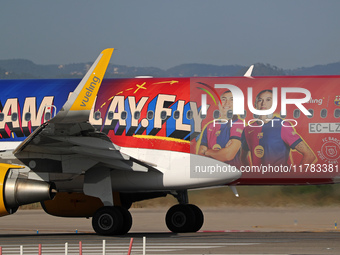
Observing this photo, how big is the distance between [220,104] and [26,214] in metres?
23.7

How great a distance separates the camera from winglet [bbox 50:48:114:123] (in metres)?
20.4

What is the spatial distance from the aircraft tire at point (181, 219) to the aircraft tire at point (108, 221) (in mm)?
3405

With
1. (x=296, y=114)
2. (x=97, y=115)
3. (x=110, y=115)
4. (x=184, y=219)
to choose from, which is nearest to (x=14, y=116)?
(x=97, y=115)

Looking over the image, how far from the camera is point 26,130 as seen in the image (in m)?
25.3

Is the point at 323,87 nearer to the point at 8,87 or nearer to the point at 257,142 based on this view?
the point at 257,142

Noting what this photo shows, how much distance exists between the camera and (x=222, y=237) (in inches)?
959

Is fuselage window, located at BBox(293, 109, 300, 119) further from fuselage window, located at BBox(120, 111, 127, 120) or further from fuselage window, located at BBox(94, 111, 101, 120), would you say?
fuselage window, located at BBox(94, 111, 101, 120)

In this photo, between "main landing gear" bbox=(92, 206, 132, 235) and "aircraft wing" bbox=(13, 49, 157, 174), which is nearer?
"aircraft wing" bbox=(13, 49, 157, 174)

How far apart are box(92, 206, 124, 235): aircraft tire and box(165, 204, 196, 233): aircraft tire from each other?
340 cm

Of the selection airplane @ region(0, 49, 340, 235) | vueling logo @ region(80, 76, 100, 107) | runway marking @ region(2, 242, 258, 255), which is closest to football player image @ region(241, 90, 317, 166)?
airplane @ region(0, 49, 340, 235)

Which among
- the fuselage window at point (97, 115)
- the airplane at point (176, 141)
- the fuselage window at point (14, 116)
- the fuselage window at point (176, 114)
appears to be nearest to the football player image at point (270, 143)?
the airplane at point (176, 141)

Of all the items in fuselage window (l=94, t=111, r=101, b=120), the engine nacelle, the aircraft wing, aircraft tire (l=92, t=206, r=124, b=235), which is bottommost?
aircraft tire (l=92, t=206, r=124, b=235)

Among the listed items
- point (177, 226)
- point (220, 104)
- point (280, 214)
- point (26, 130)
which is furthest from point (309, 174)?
point (280, 214)

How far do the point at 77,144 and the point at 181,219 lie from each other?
20.0 ft
